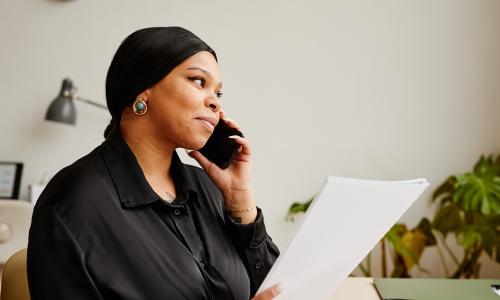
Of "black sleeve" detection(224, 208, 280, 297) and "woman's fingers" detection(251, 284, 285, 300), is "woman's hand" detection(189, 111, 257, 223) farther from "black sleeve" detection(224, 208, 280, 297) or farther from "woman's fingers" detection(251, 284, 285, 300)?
"woman's fingers" detection(251, 284, 285, 300)

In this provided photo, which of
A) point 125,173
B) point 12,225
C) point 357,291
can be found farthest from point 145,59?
point 12,225

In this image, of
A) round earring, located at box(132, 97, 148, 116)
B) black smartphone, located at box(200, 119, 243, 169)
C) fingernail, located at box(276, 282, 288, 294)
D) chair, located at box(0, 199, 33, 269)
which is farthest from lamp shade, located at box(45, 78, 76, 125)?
fingernail, located at box(276, 282, 288, 294)

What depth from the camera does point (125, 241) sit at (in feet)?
3.37

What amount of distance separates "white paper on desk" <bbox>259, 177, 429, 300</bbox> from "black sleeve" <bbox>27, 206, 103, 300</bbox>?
0.28 m

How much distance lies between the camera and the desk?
1381mm

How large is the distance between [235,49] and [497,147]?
130 cm

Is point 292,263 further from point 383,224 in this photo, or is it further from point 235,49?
point 235,49

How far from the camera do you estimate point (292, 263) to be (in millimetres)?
896

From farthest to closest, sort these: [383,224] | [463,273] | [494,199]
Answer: [463,273] < [494,199] < [383,224]

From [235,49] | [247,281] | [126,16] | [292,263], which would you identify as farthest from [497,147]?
[292,263]

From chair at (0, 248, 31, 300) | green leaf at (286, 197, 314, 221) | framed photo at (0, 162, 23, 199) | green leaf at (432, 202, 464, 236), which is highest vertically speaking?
chair at (0, 248, 31, 300)

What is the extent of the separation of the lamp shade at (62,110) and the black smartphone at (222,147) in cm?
152

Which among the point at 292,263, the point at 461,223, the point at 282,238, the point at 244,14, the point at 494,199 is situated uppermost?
the point at 244,14

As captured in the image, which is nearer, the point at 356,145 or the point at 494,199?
the point at 494,199
